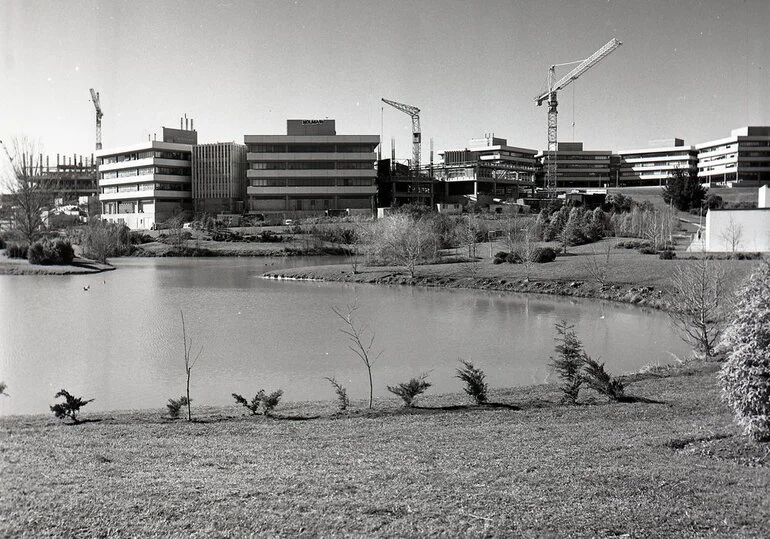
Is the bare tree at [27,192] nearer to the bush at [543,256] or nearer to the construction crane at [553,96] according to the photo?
the bush at [543,256]

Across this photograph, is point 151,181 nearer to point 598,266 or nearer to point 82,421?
point 598,266

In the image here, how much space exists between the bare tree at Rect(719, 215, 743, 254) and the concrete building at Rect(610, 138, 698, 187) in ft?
350

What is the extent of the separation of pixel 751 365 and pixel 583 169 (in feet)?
526

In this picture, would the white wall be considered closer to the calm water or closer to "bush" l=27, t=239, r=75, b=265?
the calm water

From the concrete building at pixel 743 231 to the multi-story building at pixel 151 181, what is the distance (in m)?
85.1

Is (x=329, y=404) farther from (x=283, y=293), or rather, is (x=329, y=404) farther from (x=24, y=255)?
(x=24, y=255)

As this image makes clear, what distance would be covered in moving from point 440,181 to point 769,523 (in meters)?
127

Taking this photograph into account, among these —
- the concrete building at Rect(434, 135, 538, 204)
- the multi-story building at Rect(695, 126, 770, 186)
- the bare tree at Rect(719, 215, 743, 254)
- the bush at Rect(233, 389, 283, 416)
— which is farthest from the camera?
the multi-story building at Rect(695, 126, 770, 186)

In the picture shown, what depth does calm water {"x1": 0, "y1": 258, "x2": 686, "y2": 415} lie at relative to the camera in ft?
63.4

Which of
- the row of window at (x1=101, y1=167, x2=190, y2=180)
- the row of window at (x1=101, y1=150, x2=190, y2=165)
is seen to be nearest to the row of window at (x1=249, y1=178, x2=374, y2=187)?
the row of window at (x1=101, y1=167, x2=190, y2=180)

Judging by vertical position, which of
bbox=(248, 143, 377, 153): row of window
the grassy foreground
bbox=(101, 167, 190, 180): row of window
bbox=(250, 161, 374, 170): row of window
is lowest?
the grassy foreground

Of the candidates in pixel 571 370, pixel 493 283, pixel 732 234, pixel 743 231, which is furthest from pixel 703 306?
pixel 743 231

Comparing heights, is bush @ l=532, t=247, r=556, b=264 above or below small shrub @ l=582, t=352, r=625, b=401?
above

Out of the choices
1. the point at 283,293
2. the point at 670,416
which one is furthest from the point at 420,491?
the point at 283,293
